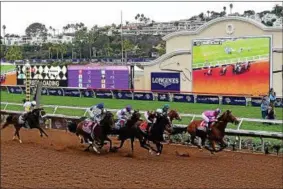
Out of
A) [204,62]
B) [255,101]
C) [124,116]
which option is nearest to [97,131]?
[124,116]

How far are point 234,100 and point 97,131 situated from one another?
1466 centimetres

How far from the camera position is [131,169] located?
10.1m

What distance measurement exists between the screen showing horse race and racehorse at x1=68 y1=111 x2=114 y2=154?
51.0ft

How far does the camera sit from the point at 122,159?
453 inches

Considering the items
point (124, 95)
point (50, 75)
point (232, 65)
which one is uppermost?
point (232, 65)

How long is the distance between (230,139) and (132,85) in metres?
19.0

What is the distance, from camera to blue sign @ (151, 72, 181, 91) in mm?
29906

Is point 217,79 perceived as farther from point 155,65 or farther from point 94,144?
point 94,144

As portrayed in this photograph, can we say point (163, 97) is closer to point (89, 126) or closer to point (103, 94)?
point (103, 94)

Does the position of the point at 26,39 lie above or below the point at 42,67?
above

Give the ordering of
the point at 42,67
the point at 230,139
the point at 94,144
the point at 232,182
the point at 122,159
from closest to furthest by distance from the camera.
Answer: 1. the point at 232,182
2. the point at 122,159
3. the point at 94,144
4. the point at 230,139
5. the point at 42,67

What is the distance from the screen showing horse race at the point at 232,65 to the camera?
26172mm

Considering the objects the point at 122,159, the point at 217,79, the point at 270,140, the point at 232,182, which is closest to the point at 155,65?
the point at 217,79

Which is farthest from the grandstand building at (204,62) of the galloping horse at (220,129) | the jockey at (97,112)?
the jockey at (97,112)
